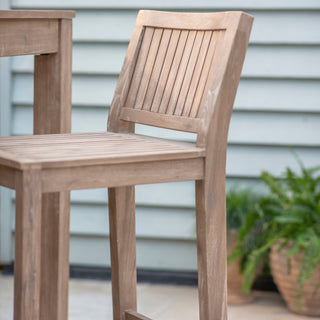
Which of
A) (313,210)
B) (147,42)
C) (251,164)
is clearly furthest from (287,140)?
(147,42)

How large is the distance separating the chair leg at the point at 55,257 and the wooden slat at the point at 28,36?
37 centimetres

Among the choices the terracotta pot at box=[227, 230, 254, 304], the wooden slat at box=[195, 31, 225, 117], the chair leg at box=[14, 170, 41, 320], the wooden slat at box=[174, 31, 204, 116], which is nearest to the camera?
the chair leg at box=[14, 170, 41, 320]

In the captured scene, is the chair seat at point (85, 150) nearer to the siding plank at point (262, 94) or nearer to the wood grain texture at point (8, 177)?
the wood grain texture at point (8, 177)

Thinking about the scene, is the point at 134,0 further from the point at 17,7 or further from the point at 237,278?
the point at 237,278

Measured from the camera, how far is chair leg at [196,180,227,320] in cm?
146

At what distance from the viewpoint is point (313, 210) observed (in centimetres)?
245

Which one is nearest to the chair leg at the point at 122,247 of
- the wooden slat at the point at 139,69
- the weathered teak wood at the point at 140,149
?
the weathered teak wood at the point at 140,149

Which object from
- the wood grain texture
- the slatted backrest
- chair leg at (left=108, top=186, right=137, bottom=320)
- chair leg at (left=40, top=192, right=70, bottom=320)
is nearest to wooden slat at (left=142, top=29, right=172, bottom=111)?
the slatted backrest

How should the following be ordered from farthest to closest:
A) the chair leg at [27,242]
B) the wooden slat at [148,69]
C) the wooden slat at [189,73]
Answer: the wooden slat at [148,69] < the wooden slat at [189,73] < the chair leg at [27,242]

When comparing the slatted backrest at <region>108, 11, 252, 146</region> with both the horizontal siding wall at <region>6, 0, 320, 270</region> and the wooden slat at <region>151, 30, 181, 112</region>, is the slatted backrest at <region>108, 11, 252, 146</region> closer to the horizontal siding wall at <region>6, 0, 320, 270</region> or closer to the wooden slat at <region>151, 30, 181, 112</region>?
the wooden slat at <region>151, 30, 181, 112</region>

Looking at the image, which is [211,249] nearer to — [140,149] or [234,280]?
[140,149]

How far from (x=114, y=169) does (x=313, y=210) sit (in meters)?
1.29

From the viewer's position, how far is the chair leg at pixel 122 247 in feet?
5.53

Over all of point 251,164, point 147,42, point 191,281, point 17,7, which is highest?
point 17,7
